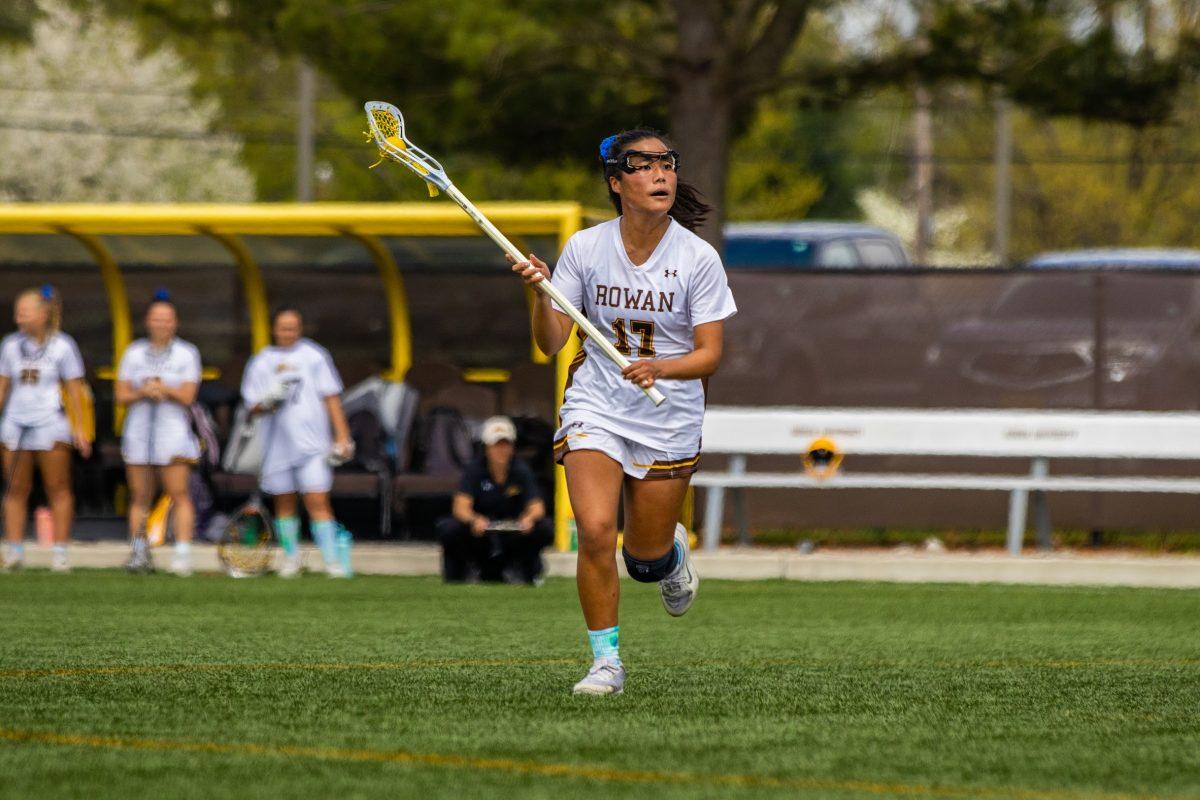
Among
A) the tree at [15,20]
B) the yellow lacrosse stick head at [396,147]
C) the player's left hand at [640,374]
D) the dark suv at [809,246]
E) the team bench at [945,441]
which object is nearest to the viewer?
the player's left hand at [640,374]

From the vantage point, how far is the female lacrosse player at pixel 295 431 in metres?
14.1

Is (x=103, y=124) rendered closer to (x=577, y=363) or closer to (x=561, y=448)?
(x=577, y=363)

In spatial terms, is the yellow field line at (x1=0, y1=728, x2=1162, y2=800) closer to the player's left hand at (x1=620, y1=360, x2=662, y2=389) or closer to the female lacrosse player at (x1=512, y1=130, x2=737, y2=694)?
the female lacrosse player at (x1=512, y1=130, x2=737, y2=694)

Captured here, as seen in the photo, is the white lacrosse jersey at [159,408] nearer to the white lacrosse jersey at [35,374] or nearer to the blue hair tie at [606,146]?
the white lacrosse jersey at [35,374]

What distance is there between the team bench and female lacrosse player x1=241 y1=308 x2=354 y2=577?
255cm

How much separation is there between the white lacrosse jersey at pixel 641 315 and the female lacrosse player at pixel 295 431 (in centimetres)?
707

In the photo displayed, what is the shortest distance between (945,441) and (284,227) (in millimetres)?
4952

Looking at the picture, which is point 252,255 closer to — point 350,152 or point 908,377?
point 908,377

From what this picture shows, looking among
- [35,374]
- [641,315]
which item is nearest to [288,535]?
[35,374]

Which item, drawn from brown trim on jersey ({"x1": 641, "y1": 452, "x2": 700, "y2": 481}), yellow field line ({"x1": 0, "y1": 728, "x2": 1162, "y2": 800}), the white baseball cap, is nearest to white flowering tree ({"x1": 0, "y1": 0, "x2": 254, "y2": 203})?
the white baseball cap

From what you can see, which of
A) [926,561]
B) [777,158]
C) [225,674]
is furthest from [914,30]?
[777,158]

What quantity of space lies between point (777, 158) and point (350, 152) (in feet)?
29.2

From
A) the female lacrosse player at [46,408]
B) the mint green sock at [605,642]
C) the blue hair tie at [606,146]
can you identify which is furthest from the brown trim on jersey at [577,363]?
the female lacrosse player at [46,408]

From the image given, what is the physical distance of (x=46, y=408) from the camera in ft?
47.0
